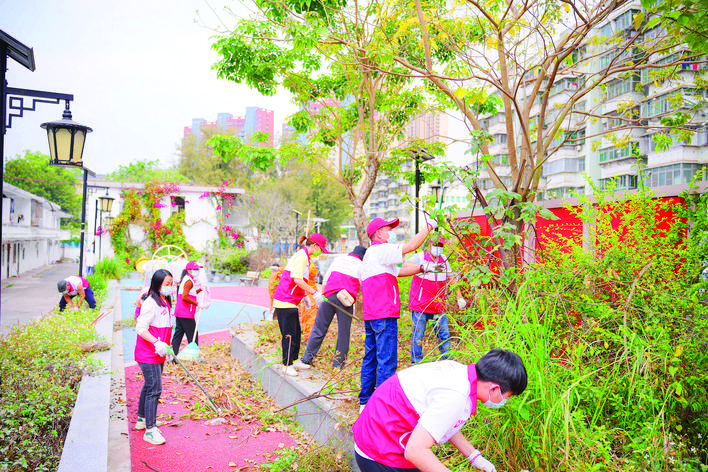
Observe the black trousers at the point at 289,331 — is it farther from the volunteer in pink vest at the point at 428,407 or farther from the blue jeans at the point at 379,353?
the volunteer in pink vest at the point at 428,407

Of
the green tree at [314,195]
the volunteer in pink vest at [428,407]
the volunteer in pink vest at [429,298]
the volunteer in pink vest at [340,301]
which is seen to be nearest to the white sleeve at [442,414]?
the volunteer in pink vest at [428,407]

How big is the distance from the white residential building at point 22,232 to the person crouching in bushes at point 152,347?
2201 cm

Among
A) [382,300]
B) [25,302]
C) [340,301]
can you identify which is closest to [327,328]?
[340,301]

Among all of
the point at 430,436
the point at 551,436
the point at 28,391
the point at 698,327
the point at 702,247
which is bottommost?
the point at 28,391

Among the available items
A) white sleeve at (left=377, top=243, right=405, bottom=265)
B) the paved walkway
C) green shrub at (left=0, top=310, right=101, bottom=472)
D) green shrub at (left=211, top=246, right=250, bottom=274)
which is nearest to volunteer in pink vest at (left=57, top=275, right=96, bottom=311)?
the paved walkway

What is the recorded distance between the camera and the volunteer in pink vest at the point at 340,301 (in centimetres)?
585

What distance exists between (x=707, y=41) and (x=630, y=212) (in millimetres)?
1792

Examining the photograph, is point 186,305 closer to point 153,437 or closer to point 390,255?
point 153,437

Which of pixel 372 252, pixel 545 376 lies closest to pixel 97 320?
pixel 372 252

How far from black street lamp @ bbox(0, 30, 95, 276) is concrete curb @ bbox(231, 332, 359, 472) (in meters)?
3.46

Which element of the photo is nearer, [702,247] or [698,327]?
[698,327]

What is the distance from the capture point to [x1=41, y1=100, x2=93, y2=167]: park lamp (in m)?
6.58

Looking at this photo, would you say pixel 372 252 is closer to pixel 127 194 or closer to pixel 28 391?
pixel 28 391

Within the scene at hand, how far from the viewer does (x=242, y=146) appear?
8250 millimetres
